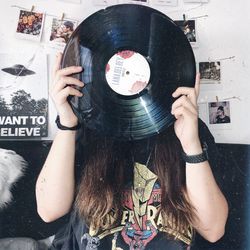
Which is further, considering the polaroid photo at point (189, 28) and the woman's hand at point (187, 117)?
the polaroid photo at point (189, 28)

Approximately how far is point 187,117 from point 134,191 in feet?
0.56

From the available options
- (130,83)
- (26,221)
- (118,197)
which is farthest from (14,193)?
(130,83)

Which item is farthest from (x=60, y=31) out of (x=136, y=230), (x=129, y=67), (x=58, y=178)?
(x=136, y=230)

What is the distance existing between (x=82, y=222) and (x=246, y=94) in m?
0.39

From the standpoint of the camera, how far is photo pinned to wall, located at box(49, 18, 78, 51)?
78cm

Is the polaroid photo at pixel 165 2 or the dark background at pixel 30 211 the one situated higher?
the polaroid photo at pixel 165 2

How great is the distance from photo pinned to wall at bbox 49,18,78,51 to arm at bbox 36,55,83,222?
7cm

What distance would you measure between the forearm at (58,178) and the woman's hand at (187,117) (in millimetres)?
183

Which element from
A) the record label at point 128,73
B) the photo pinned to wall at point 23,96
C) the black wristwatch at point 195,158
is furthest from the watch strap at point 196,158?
the photo pinned to wall at point 23,96

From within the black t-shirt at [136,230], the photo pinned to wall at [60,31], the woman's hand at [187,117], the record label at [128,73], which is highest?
the photo pinned to wall at [60,31]

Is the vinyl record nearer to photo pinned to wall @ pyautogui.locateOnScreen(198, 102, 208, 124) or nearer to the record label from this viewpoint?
the record label

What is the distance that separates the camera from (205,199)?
2.44 ft

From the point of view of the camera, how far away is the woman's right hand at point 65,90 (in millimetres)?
687

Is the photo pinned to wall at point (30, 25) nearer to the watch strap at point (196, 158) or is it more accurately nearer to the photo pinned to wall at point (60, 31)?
the photo pinned to wall at point (60, 31)
